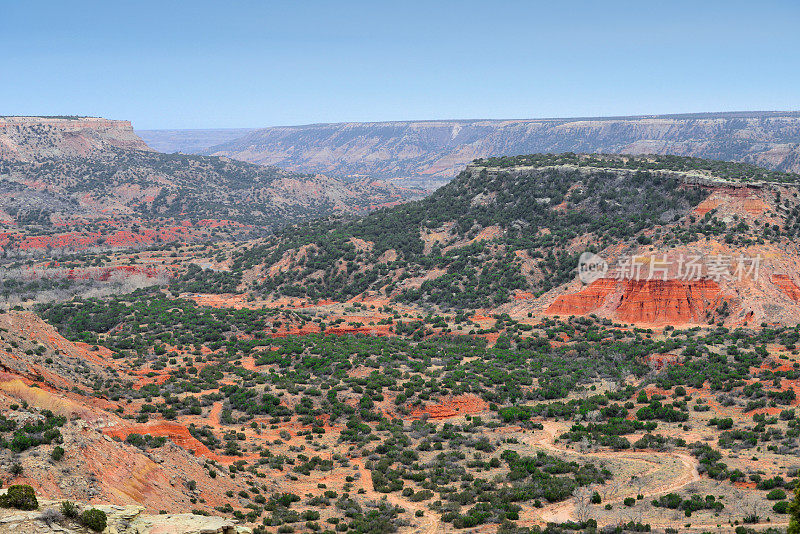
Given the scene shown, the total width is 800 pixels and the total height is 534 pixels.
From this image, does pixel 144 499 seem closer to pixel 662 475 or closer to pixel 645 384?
pixel 662 475

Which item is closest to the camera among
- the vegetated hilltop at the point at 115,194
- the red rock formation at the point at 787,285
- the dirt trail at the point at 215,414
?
the dirt trail at the point at 215,414

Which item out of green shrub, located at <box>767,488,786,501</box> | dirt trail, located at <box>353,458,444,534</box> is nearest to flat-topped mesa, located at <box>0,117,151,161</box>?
dirt trail, located at <box>353,458,444,534</box>

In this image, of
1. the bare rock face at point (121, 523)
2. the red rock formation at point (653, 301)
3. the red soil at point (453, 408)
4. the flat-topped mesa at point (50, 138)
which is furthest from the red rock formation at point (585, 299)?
the flat-topped mesa at point (50, 138)

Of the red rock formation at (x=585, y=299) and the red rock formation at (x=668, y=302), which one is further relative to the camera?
the red rock formation at (x=585, y=299)

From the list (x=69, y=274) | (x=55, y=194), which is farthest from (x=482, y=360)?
(x=55, y=194)

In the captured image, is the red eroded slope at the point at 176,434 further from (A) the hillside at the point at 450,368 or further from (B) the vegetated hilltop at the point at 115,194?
(B) the vegetated hilltop at the point at 115,194

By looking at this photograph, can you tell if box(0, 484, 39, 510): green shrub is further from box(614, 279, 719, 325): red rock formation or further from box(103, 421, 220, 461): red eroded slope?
box(614, 279, 719, 325): red rock formation
